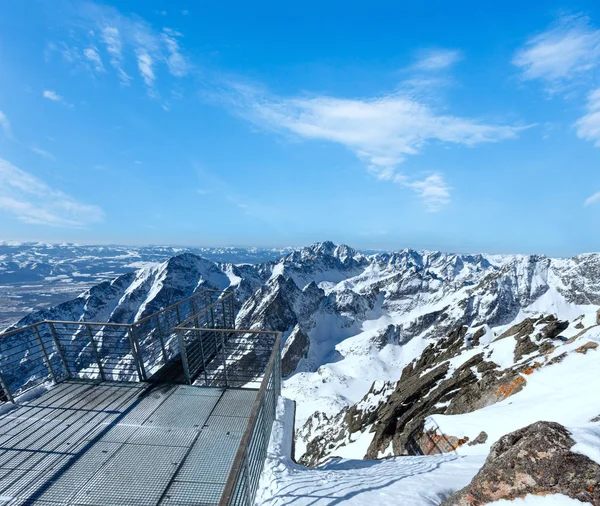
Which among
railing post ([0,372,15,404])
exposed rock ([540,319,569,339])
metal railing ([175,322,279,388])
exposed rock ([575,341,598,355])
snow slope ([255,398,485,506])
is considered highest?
railing post ([0,372,15,404])

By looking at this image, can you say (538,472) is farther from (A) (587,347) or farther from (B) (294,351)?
(B) (294,351)

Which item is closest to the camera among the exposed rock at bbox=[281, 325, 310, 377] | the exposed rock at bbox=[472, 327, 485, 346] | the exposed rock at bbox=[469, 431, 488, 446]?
the exposed rock at bbox=[469, 431, 488, 446]

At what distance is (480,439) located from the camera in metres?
10.2

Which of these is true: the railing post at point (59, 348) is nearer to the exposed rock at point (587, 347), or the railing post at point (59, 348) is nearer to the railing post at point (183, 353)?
the railing post at point (183, 353)

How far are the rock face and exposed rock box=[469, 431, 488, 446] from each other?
22.3ft

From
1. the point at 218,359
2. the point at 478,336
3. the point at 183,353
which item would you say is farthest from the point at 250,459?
the point at 478,336

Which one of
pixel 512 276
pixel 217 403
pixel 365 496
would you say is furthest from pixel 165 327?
pixel 512 276

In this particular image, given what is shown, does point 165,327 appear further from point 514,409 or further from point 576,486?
point 514,409

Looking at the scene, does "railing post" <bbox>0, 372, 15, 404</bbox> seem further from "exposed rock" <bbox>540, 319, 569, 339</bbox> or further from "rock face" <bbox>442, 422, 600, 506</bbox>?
"exposed rock" <bbox>540, 319, 569, 339</bbox>

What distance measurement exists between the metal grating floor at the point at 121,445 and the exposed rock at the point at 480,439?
310 inches

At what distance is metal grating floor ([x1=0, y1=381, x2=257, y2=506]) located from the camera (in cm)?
505

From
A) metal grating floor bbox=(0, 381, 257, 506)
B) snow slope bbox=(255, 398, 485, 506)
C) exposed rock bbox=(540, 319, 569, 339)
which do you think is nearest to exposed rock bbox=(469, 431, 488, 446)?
snow slope bbox=(255, 398, 485, 506)

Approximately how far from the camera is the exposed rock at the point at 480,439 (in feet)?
32.9

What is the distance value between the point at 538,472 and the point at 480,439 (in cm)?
772
